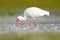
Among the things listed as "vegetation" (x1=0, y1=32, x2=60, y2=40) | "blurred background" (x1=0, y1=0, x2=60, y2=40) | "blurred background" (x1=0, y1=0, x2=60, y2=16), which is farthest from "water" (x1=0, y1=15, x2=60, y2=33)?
"blurred background" (x1=0, y1=0, x2=60, y2=16)

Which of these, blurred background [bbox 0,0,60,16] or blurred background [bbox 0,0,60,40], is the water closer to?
blurred background [bbox 0,0,60,40]

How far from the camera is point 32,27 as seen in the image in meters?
10.1

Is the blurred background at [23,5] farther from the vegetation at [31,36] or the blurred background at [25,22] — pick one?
the vegetation at [31,36]

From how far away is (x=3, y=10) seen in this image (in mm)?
13406

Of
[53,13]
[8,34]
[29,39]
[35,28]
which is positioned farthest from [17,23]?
[53,13]

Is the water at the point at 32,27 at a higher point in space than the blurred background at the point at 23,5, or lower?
lower

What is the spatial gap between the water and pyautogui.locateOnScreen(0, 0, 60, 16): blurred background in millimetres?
1114

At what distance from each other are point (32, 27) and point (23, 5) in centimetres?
414

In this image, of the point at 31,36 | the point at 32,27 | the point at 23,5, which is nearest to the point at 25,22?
the point at 32,27

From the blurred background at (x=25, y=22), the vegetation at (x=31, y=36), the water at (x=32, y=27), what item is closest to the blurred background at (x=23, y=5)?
the blurred background at (x=25, y=22)

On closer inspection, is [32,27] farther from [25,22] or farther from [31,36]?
[31,36]

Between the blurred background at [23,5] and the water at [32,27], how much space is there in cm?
111

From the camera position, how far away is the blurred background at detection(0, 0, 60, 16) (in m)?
13.3

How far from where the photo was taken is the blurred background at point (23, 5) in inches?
522
